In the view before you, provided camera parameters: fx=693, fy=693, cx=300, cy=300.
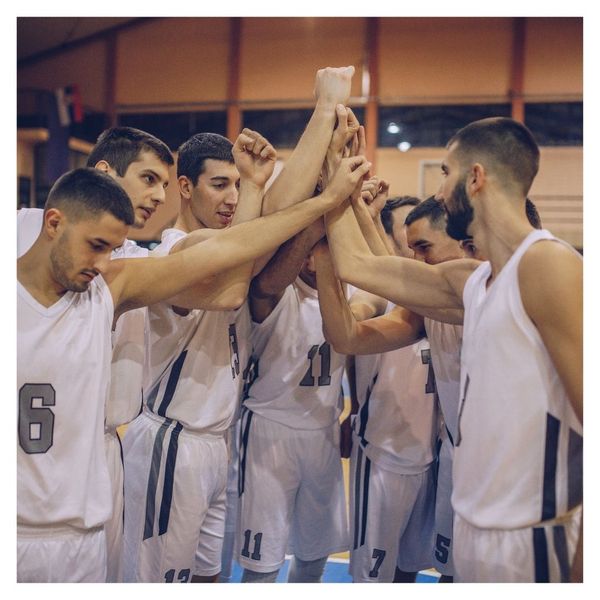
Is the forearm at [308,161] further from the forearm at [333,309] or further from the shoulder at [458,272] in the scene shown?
the shoulder at [458,272]

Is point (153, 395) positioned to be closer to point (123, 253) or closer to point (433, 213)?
point (123, 253)

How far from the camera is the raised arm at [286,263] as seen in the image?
3297 mm

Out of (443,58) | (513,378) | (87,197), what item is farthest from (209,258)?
(443,58)

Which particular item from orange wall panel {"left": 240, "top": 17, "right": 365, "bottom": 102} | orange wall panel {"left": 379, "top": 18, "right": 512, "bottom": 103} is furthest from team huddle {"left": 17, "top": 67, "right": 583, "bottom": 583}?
orange wall panel {"left": 379, "top": 18, "right": 512, "bottom": 103}

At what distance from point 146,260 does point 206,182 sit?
92 centimetres

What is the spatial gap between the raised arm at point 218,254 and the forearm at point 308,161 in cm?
7

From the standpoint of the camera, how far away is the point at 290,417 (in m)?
3.78

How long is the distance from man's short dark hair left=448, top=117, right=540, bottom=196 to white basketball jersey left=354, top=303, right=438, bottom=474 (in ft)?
4.99

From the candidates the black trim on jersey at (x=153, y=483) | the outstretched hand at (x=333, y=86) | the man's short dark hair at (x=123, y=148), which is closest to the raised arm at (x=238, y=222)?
the outstretched hand at (x=333, y=86)

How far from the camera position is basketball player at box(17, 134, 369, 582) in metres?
2.49

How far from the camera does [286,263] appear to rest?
3340 mm
